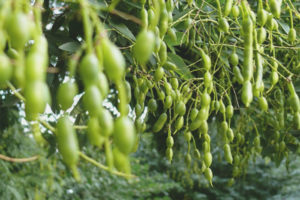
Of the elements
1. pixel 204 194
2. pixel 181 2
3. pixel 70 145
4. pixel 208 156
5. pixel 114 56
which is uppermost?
pixel 181 2

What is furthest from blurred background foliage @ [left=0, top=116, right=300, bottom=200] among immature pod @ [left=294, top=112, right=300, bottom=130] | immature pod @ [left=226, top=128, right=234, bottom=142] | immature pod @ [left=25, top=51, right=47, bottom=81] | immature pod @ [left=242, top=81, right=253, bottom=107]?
immature pod @ [left=25, top=51, right=47, bottom=81]

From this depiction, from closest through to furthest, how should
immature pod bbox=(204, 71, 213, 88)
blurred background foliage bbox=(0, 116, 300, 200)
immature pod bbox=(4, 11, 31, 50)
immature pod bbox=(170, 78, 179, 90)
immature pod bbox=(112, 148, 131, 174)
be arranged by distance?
immature pod bbox=(4, 11, 31, 50), immature pod bbox=(112, 148, 131, 174), immature pod bbox=(204, 71, 213, 88), immature pod bbox=(170, 78, 179, 90), blurred background foliage bbox=(0, 116, 300, 200)

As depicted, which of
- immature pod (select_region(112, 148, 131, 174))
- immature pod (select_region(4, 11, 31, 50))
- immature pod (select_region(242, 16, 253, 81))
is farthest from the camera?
immature pod (select_region(242, 16, 253, 81))

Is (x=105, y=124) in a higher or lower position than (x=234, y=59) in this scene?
lower

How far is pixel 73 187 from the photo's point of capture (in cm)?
445

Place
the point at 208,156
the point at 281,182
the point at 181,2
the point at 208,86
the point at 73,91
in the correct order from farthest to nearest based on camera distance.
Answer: the point at 281,182
the point at 181,2
the point at 208,156
the point at 208,86
the point at 73,91

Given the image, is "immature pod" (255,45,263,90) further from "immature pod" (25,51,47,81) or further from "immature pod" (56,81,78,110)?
"immature pod" (25,51,47,81)

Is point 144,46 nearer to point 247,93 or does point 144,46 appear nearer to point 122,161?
point 122,161

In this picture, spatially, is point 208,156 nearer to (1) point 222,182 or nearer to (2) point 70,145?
(2) point 70,145

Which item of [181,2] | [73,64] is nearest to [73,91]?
[73,64]

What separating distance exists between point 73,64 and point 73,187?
4114 millimetres

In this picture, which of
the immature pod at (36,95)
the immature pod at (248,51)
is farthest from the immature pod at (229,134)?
the immature pod at (36,95)

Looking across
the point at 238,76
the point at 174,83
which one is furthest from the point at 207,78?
the point at 174,83

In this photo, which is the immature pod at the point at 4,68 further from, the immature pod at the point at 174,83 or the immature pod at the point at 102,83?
the immature pod at the point at 174,83
